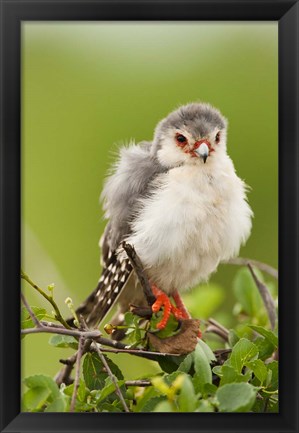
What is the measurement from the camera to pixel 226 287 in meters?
1.91

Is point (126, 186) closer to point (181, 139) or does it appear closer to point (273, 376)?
point (181, 139)

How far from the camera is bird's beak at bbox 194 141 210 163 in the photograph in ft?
5.41

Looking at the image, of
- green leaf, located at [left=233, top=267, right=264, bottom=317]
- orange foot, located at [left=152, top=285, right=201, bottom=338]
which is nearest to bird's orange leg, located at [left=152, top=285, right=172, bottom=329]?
orange foot, located at [left=152, top=285, right=201, bottom=338]

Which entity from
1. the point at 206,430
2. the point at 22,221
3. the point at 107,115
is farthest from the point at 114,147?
the point at 206,430

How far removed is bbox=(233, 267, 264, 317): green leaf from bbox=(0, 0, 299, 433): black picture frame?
32 cm

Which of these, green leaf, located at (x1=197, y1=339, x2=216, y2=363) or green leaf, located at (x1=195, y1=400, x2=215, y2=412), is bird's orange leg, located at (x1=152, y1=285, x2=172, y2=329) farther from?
green leaf, located at (x1=195, y1=400, x2=215, y2=412)

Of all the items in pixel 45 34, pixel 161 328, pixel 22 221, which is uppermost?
pixel 45 34

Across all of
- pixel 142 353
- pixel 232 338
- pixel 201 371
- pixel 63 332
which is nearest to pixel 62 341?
pixel 63 332

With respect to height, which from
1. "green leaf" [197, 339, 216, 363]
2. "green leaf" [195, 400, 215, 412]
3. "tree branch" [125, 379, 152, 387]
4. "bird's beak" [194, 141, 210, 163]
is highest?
"bird's beak" [194, 141, 210, 163]

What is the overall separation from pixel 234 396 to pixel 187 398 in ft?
0.29

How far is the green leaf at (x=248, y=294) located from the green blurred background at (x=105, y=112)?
0.25 ft

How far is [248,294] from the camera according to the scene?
5.94 feet

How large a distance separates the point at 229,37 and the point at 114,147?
0.38 meters

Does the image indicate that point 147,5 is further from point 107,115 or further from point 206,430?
point 206,430
